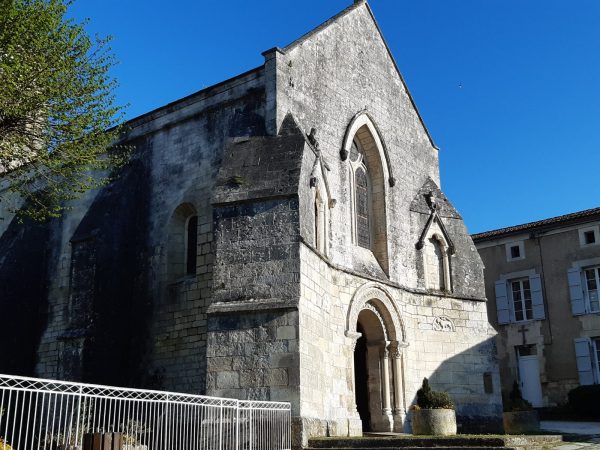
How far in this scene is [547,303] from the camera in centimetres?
2386

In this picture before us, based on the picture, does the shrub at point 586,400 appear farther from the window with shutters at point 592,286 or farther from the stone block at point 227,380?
the stone block at point 227,380

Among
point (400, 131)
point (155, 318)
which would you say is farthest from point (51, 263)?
point (400, 131)

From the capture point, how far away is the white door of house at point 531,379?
23.4 m

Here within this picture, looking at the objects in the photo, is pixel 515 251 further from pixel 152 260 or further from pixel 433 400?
pixel 152 260

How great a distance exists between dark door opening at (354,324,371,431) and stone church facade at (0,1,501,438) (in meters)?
0.03

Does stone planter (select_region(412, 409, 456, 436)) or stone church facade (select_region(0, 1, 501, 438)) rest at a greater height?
stone church facade (select_region(0, 1, 501, 438))

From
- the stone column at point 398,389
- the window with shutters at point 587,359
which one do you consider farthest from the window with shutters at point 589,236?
the stone column at point 398,389

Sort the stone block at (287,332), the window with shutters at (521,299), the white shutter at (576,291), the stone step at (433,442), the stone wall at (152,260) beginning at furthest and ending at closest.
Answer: the window with shutters at (521,299), the white shutter at (576,291), the stone wall at (152,260), the stone block at (287,332), the stone step at (433,442)

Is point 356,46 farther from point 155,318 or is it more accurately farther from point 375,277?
point 155,318

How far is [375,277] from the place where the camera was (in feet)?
48.8

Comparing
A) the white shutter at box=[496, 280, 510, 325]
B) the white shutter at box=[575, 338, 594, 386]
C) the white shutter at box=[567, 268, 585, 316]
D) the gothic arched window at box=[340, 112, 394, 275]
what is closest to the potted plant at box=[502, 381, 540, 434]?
the gothic arched window at box=[340, 112, 394, 275]

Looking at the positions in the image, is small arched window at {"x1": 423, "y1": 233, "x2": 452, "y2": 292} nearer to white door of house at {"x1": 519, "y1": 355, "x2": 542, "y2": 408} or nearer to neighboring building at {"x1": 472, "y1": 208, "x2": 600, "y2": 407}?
neighboring building at {"x1": 472, "y1": 208, "x2": 600, "y2": 407}

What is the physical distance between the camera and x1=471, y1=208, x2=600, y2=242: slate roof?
2336 cm

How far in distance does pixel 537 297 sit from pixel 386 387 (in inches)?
447
